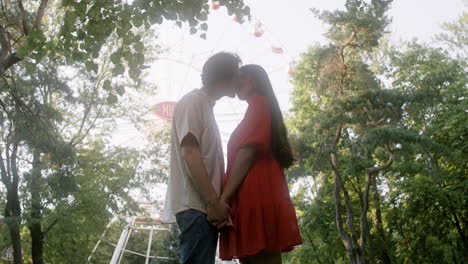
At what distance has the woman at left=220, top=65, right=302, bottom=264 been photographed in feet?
7.09

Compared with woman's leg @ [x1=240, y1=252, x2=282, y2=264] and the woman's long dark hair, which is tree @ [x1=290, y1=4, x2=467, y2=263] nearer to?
the woman's long dark hair

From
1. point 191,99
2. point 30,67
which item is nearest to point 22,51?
point 30,67

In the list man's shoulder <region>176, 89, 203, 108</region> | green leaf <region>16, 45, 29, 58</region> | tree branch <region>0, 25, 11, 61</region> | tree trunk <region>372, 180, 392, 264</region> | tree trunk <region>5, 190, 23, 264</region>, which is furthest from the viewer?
tree trunk <region>372, 180, 392, 264</region>

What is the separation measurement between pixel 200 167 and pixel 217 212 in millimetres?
232

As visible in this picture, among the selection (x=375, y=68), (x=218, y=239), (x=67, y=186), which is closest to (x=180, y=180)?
(x=218, y=239)

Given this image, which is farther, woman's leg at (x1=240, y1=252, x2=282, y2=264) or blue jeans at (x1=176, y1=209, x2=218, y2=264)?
woman's leg at (x1=240, y1=252, x2=282, y2=264)

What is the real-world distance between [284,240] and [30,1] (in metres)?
14.0

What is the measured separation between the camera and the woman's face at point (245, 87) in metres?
2.49

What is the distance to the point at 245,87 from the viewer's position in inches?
98.5

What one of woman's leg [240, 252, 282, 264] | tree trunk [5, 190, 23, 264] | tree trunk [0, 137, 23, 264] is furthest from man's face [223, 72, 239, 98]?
tree trunk [5, 190, 23, 264]

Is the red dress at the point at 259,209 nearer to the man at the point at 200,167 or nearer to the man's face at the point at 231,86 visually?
the man at the point at 200,167

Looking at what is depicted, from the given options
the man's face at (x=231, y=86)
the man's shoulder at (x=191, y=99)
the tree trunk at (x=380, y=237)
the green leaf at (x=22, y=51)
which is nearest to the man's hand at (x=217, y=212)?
the man's shoulder at (x=191, y=99)

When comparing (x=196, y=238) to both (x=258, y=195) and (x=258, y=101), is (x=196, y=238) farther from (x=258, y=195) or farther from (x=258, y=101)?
(x=258, y=101)

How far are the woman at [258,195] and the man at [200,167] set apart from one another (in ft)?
0.31
